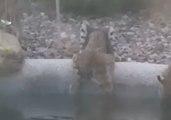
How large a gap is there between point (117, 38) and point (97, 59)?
1.28 meters

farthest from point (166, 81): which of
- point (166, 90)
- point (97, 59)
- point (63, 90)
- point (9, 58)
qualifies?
point (9, 58)

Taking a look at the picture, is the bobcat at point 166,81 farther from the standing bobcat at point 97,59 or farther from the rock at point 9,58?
the rock at point 9,58

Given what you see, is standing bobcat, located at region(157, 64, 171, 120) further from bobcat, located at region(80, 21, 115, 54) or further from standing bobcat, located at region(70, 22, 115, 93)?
bobcat, located at region(80, 21, 115, 54)

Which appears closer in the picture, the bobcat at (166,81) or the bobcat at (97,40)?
the bobcat at (166,81)

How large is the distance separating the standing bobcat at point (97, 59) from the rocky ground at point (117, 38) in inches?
16.0

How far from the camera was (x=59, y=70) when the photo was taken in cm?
430

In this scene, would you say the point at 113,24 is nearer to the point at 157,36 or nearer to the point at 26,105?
the point at 157,36

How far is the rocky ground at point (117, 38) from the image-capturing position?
16.1 feet

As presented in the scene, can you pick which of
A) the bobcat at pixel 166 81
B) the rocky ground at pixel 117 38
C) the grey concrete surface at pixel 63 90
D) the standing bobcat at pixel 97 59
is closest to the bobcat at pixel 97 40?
the standing bobcat at pixel 97 59

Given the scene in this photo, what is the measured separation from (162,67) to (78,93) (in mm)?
713

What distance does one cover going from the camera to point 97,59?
4133mm

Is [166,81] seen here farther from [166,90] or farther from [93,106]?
[93,106]

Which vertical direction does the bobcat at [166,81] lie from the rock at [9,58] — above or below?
below

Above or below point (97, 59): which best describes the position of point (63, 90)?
below
